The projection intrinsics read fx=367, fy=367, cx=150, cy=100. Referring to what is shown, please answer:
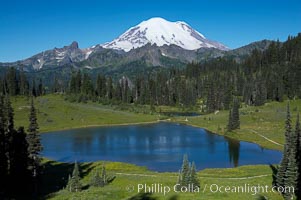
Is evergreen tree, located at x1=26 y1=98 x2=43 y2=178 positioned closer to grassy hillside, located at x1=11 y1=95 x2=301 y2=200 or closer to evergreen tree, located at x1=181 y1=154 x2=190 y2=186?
grassy hillside, located at x1=11 y1=95 x2=301 y2=200

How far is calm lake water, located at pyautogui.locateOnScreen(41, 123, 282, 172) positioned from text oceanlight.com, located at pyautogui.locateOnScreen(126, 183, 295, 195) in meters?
22.6

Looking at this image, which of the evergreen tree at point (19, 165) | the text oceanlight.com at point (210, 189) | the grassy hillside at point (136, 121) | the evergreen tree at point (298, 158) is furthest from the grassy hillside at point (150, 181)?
the evergreen tree at point (19, 165)

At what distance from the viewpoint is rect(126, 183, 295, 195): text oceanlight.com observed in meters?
51.2

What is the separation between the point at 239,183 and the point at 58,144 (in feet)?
231

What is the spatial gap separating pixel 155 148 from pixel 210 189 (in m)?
52.7

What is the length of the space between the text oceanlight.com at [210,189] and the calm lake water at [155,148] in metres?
22.6

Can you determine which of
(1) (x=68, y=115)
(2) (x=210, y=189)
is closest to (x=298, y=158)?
(2) (x=210, y=189)

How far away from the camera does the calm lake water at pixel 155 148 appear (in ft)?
288

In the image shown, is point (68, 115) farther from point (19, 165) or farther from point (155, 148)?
point (19, 165)

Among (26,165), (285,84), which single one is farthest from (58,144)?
(285,84)

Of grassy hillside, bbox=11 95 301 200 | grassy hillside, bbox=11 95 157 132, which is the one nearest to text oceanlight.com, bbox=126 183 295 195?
grassy hillside, bbox=11 95 301 200

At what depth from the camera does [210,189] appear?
53031mm

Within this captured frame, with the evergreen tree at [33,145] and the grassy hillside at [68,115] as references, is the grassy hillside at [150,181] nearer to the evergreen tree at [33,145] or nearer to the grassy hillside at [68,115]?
the evergreen tree at [33,145]

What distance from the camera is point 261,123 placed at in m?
139
